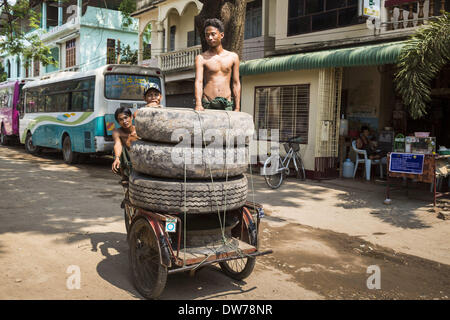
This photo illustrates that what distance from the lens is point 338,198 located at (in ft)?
28.4

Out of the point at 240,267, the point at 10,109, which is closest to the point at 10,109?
the point at 10,109

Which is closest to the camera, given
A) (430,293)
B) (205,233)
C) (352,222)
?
(205,233)

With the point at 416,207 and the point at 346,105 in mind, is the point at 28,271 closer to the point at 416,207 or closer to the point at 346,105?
the point at 416,207

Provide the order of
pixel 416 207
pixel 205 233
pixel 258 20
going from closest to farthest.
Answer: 1. pixel 205 233
2. pixel 416 207
3. pixel 258 20

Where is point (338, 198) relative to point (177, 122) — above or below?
below

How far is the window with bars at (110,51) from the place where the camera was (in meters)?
26.4

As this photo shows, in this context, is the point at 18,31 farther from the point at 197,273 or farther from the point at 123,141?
the point at 197,273

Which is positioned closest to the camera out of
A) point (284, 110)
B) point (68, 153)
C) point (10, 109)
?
point (284, 110)

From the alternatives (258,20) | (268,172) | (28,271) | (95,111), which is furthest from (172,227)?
(258,20)

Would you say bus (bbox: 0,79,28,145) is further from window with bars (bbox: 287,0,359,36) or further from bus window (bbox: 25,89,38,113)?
window with bars (bbox: 287,0,359,36)

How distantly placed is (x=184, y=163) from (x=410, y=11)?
8708mm

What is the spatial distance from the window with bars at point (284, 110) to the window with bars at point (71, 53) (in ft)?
62.5

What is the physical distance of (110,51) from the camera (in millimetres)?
26703

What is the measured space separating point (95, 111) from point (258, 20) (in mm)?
7032
